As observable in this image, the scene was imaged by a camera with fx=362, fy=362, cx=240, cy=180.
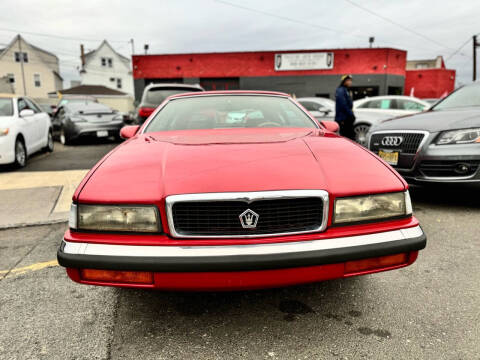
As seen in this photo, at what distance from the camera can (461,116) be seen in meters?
4.18

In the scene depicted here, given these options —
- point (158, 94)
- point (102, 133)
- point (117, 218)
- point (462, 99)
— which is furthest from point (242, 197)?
point (102, 133)

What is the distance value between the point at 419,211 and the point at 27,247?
4.00 m

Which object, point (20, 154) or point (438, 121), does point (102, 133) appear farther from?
point (438, 121)

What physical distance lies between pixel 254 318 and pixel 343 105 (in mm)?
6192

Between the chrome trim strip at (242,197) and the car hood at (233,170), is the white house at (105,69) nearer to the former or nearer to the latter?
the car hood at (233,170)

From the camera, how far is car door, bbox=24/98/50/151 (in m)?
8.00

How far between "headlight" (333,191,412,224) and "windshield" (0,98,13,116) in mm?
7320

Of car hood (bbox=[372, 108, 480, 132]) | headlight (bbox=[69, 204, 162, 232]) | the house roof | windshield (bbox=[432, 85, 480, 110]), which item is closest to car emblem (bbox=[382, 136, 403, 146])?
car hood (bbox=[372, 108, 480, 132])

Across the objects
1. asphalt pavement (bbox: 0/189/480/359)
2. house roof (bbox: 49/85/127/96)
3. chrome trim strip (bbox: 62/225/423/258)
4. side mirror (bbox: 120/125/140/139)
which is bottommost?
asphalt pavement (bbox: 0/189/480/359)

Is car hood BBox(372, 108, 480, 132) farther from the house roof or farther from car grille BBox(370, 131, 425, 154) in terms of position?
the house roof

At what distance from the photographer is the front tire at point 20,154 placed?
6804 mm

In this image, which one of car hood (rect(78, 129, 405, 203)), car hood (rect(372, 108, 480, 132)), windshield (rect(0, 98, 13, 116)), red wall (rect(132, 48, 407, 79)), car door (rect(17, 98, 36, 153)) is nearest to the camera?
car hood (rect(78, 129, 405, 203))

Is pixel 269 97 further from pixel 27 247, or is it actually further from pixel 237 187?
pixel 27 247

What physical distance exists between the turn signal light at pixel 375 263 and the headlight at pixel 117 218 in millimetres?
919
